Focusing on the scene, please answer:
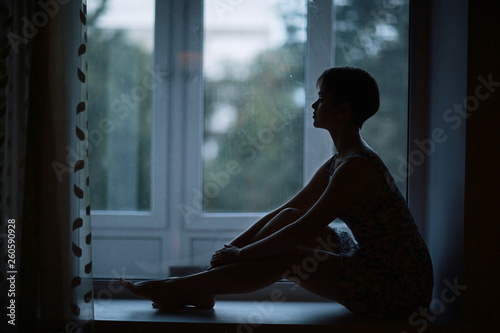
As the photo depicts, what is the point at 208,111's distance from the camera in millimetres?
1790

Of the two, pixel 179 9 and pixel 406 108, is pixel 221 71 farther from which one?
pixel 406 108

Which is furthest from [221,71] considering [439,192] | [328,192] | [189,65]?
[439,192]

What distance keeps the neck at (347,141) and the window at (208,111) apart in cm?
25

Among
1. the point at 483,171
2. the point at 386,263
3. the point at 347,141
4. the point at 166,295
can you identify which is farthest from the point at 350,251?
the point at 166,295

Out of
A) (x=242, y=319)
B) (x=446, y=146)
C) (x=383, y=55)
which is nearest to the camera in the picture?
(x=242, y=319)

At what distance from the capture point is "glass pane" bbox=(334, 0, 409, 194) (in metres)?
1.76

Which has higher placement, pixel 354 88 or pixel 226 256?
pixel 354 88

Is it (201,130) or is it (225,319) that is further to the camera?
(201,130)

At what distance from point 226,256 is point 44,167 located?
22.7 inches

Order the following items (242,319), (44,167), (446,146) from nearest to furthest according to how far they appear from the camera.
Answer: (44,167), (242,319), (446,146)

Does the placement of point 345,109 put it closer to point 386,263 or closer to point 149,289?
point 386,263

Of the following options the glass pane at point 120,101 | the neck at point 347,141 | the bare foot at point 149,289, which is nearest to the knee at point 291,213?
the neck at point 347,141

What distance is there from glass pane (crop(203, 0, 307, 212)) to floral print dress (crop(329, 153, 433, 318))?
417 mm

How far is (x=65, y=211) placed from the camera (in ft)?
A: 4.44
